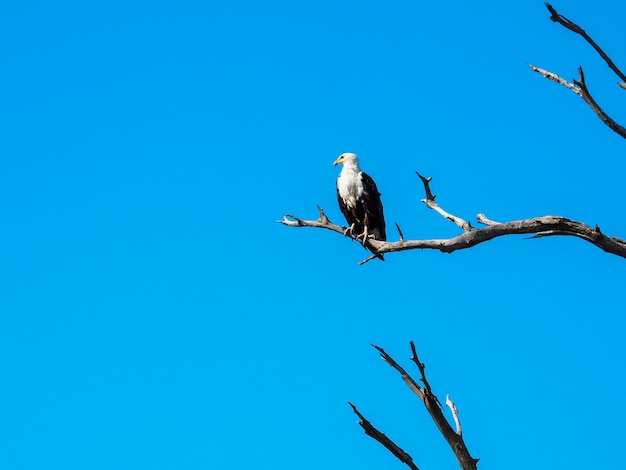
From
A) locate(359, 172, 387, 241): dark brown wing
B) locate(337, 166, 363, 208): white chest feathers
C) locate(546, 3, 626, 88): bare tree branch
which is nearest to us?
locate(546, 3, 626, 88): bare tree branch

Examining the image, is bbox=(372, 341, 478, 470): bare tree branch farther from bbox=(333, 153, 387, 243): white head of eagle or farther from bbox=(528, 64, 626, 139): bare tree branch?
bbox=(333, 153, 387, 243): white head of eagle

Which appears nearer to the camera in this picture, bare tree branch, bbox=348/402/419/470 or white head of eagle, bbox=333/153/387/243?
bare tree branch, bbox=348/402/419/470

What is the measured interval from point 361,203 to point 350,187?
279mm

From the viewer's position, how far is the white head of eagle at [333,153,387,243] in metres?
10.3

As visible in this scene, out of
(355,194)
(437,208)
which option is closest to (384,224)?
(355,194)

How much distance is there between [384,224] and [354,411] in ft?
17.7

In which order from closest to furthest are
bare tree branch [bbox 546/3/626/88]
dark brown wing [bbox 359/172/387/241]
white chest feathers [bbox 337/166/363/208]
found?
bare tree branch [bbox 546/3/626/88], dark brown wing [bbox 359/172/387/241], white chest feathers [bbox 337/166/363/208]

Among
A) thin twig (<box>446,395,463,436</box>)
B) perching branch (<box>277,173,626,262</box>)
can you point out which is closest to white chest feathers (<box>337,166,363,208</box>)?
perching branch (<box>277,173,626,262</box>)

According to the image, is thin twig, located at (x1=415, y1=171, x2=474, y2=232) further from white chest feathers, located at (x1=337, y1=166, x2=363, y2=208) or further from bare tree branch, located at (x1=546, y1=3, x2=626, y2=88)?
white chest feathers, located at (x1=337, y1=166, x2=363, y2=208)

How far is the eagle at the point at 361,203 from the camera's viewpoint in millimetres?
10281

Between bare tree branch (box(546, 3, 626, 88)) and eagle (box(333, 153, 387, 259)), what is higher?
eagle (box(333, 153, 387, 259))

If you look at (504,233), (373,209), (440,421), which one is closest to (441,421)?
(440,421)

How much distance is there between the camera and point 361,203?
10.3 m

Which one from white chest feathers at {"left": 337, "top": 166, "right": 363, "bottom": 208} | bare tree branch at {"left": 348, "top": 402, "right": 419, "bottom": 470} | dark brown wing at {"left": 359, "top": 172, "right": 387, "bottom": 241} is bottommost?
bare tree branch at {"left": 348, "top": 402, "right": 419, "bottom": 470}
